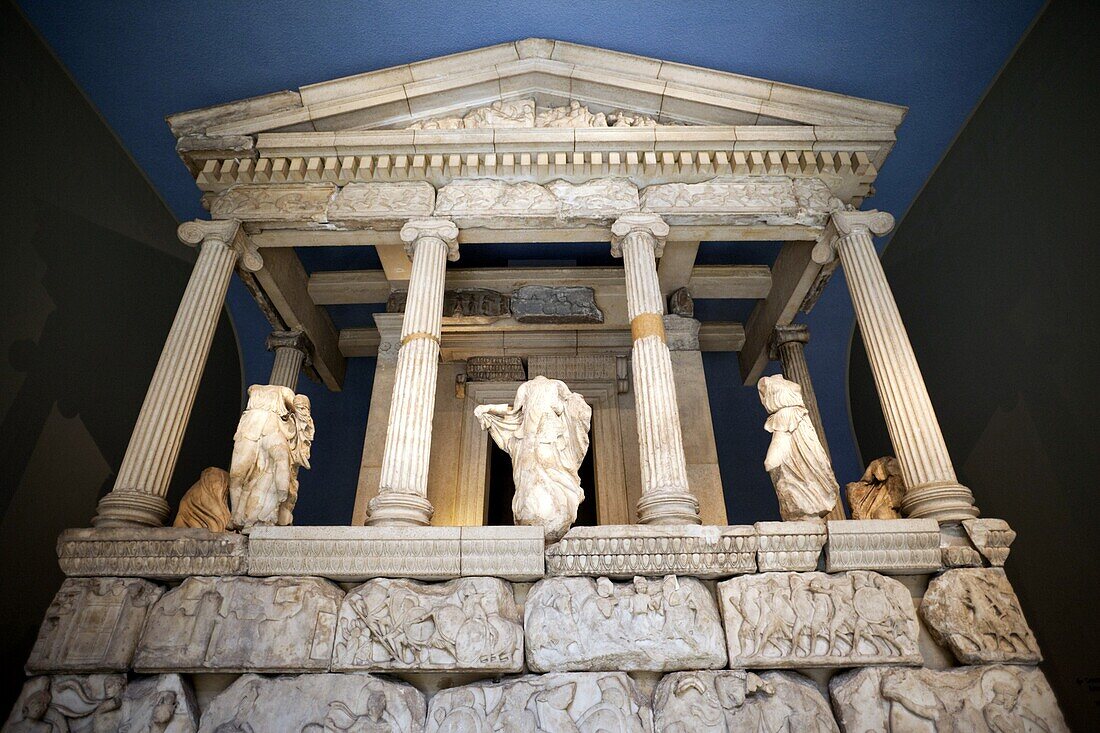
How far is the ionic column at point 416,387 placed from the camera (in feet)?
18.0

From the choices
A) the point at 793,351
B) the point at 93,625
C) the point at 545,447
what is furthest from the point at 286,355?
the point at 793,351

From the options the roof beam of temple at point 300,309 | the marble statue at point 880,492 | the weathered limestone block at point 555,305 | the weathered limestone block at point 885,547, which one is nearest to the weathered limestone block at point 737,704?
the weathered limestone block at point 885,547

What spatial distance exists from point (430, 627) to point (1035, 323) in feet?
21.2

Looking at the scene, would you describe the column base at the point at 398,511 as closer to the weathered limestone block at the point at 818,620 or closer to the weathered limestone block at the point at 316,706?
the weathered limestone block at the point at 316,706

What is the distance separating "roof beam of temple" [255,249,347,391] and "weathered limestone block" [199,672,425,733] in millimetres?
4854

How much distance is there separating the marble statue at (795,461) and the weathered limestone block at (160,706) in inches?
182

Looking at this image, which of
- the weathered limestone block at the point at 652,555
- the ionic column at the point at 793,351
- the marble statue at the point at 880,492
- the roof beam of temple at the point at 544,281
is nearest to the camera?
the weathered limestone block at the point at 652,555

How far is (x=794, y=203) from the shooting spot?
725cm

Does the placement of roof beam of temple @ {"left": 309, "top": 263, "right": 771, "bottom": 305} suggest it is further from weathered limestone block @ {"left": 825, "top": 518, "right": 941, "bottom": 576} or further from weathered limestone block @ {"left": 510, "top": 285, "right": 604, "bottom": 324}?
weathered limestone block @ {"left": 825, "top": 518, "right": 941, "bottom": 576}

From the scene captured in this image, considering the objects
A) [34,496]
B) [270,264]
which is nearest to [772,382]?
[270,264]

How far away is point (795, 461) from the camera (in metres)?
5.78

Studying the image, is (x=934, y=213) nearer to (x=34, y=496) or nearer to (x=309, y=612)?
(x=309, y=612)

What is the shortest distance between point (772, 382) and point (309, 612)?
4188 millimetres

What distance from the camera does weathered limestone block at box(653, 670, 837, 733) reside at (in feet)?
14.3
